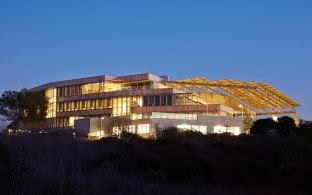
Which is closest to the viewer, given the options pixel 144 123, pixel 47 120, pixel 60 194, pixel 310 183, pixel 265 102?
pixel 60 194

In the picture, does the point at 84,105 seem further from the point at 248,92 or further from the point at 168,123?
the point at 248,92

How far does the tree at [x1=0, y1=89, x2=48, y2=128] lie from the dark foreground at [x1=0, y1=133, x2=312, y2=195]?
4864cm

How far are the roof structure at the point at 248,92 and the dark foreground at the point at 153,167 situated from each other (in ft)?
138

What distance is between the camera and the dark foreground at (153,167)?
1225 centimetres

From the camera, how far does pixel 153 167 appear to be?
67.6 ft

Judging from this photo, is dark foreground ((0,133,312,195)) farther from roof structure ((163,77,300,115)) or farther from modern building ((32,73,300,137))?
roof structure ((163,77,300,115))

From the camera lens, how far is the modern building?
66312mm

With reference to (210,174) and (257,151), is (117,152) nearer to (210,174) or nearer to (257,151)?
(210,174)

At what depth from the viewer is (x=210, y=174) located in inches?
825

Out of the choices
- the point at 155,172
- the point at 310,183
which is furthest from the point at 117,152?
the point at 310,183

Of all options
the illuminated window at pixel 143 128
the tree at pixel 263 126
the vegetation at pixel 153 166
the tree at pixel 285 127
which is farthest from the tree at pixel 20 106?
the vegetation at pixel 153 166

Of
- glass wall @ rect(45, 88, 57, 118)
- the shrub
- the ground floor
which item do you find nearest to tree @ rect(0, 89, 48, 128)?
the ground floor

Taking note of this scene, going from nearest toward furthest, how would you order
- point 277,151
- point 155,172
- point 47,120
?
point 155,172, point 277,151, point 47,120

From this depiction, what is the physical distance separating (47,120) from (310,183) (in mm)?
71149
